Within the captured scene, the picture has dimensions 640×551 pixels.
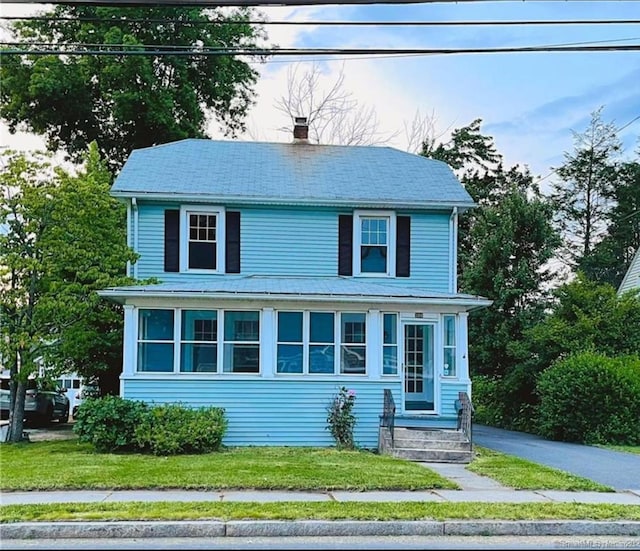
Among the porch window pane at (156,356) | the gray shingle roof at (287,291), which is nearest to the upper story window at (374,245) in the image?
the gray shingle roof at (287,291)

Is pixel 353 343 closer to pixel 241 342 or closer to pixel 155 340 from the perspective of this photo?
pixel 241 342

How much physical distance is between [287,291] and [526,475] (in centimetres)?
638

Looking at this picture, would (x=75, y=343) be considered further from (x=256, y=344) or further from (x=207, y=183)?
(x=207, y=183)

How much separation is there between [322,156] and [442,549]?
596 inches

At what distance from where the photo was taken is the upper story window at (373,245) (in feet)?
60.3

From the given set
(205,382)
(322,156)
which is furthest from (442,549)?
(322,156)

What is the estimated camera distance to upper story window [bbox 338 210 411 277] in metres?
18.4

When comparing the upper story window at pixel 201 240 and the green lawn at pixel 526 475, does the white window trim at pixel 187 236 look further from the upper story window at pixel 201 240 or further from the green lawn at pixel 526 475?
the green lawn at pixel 526 475

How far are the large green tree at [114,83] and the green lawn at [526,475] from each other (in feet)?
65.7

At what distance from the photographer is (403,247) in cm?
1848

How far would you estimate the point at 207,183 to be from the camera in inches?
726

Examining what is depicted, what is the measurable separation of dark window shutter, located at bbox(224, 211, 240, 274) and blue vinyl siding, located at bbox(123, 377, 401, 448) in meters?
3.53

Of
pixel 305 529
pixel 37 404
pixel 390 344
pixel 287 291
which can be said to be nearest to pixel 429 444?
pixel 390 344

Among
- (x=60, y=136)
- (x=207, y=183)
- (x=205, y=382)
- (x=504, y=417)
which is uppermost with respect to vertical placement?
(x=60, y=136)
